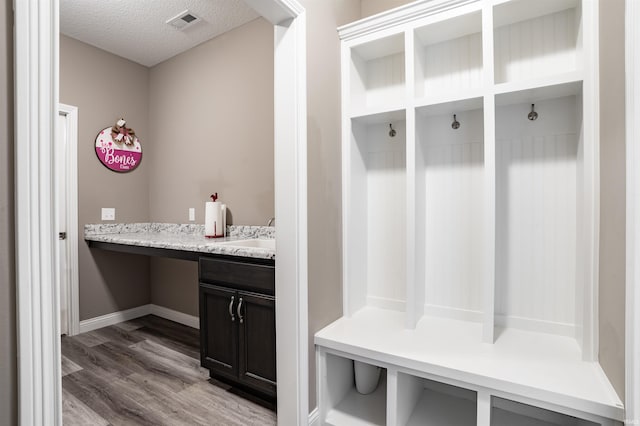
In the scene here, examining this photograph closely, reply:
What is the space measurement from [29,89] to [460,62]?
188 cm

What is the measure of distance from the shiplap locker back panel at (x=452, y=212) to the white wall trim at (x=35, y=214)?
155 centimetres

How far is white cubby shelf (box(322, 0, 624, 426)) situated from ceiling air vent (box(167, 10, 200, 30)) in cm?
149

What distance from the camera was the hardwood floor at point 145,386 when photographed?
1.80m

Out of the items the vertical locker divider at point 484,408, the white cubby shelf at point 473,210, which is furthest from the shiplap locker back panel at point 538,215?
the vertical locker divider at point 484,408

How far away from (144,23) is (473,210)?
2942 millimetres

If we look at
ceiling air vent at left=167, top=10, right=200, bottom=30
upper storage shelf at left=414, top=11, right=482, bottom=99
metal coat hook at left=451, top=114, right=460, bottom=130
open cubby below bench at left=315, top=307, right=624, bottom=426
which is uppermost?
ceiling air vent at left=167, top=10, right=200, bottom=30

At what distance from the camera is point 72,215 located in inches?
116

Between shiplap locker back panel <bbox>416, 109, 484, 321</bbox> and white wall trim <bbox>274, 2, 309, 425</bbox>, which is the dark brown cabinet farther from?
shiplap locker back panel <bbox>416, 109, 484, 321</bbox>

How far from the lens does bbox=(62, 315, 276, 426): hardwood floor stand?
5.92ft

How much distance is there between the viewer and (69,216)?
2932 mm

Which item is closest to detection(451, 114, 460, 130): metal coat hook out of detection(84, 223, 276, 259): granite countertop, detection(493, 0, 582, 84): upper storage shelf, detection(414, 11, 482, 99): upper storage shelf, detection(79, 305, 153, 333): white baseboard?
detection(414, 11, 482, 99): upper storage shelf

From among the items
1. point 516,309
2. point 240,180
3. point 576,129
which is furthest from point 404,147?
point 240,180

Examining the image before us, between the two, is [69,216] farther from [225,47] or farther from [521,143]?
[521,143]

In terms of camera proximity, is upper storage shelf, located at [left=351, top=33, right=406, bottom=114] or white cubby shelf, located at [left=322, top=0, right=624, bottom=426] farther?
upper storage shelf, located at [left=351, top=33, right=406, bottom=114]
